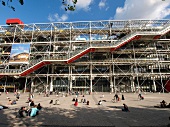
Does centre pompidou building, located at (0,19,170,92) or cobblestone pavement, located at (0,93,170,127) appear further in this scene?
centre pompidou building, located at (0,19,170,92)

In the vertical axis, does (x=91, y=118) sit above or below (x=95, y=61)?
below

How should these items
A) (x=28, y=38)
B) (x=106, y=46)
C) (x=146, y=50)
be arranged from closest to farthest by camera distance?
1. (x=106, y=46)
2. (x=146, y=50)
3. (x=28, y=38)

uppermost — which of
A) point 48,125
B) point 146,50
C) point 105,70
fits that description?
point 146,50

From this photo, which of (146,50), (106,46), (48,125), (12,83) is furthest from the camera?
(12,83)

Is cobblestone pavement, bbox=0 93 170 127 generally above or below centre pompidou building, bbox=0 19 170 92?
below

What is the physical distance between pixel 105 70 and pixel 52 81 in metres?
11.2

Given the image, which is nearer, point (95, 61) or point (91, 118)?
point (91, 118)

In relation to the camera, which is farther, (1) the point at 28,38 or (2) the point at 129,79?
(1) the point at 28,38

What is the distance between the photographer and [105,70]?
30.1m

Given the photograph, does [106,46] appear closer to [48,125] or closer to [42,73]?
[42,73]

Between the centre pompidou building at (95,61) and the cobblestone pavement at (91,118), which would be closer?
the cobblestone pavement at (91,118)

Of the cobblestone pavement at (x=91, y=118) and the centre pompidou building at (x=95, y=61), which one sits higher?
the centre pompidou building at (x=95, y=61)

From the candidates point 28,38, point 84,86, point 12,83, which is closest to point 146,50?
point 84,86

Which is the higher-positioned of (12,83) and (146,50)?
(146,50)
